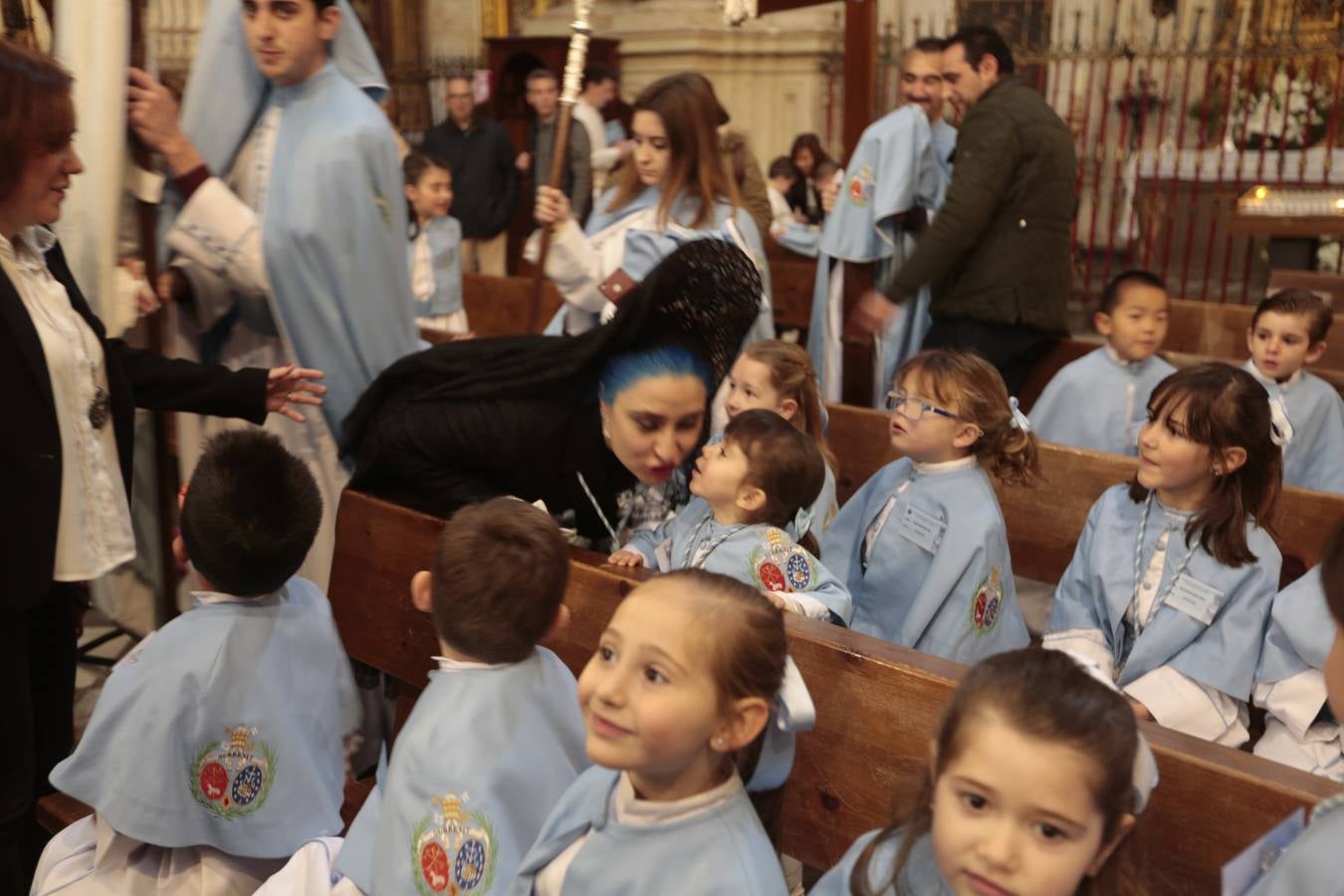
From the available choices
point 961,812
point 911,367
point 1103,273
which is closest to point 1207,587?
point 911,367

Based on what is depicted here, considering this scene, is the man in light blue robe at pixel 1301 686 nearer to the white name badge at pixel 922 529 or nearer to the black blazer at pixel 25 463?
the white name badge at pixel 922 529

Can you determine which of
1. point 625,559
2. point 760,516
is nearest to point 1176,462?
point 760,516

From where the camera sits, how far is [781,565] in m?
2.66

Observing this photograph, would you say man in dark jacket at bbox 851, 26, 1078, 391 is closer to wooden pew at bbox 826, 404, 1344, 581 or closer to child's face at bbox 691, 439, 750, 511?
wooden pew at bbox 826, 404, 1344, 581

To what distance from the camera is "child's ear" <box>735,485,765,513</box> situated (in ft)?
9.01

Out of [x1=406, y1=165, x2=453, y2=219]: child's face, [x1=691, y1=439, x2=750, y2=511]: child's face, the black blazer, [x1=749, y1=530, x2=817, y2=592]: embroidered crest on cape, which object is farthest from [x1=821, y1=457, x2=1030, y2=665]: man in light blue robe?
[x1=406, y1=165, x2=453, y2=219]: child's face

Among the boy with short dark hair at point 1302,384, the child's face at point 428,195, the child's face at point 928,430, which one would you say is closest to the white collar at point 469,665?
the child's face at point 928,430

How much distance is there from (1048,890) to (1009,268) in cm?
376

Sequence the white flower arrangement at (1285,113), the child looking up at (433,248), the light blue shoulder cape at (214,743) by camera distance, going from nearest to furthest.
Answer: the light blue shoulder cape at (214,743), the child looking up at (433,248), the white flower arrangement at (1285,113)

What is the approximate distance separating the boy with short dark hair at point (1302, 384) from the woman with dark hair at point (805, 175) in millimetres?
6342

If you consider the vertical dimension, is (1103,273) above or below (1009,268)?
below

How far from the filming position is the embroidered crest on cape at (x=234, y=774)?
232 centimetres

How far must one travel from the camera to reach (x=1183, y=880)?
1822 mm

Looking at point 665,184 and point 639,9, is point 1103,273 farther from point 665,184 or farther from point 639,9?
point 665,184
